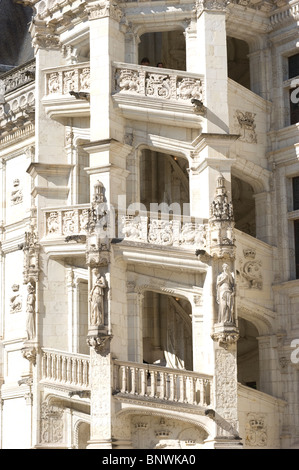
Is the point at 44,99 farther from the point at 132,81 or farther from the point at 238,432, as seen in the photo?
the point at 238,432

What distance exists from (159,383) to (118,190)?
5.01 m

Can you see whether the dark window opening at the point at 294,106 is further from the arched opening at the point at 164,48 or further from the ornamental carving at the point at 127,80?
the ornamental carving at the point at 127,80

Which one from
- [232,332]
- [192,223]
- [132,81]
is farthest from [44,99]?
[232,332]

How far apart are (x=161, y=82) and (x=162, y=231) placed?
3.97m

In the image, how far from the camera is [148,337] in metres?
37.7

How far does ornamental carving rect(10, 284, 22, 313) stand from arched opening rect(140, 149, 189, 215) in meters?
5.54

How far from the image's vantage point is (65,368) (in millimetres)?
35188

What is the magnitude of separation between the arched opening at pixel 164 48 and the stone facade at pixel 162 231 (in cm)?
4

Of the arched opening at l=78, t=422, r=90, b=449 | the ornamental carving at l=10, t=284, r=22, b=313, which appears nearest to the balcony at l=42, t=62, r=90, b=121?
the ornamental carving at l=10, t=284, r=22, b=313

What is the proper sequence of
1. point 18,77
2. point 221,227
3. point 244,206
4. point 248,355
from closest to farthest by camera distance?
point 221,227 < point 248,355 < point 244,206 < point 18,77

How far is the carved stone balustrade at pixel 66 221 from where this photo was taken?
3562 cm

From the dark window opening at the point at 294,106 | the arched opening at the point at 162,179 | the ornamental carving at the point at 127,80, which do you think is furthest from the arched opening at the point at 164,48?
the ornamental carving at the point at 127,80

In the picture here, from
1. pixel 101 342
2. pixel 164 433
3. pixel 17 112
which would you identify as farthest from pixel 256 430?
pixel 17 112

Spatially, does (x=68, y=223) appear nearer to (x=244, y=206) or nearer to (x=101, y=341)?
(x=101, y=341)
